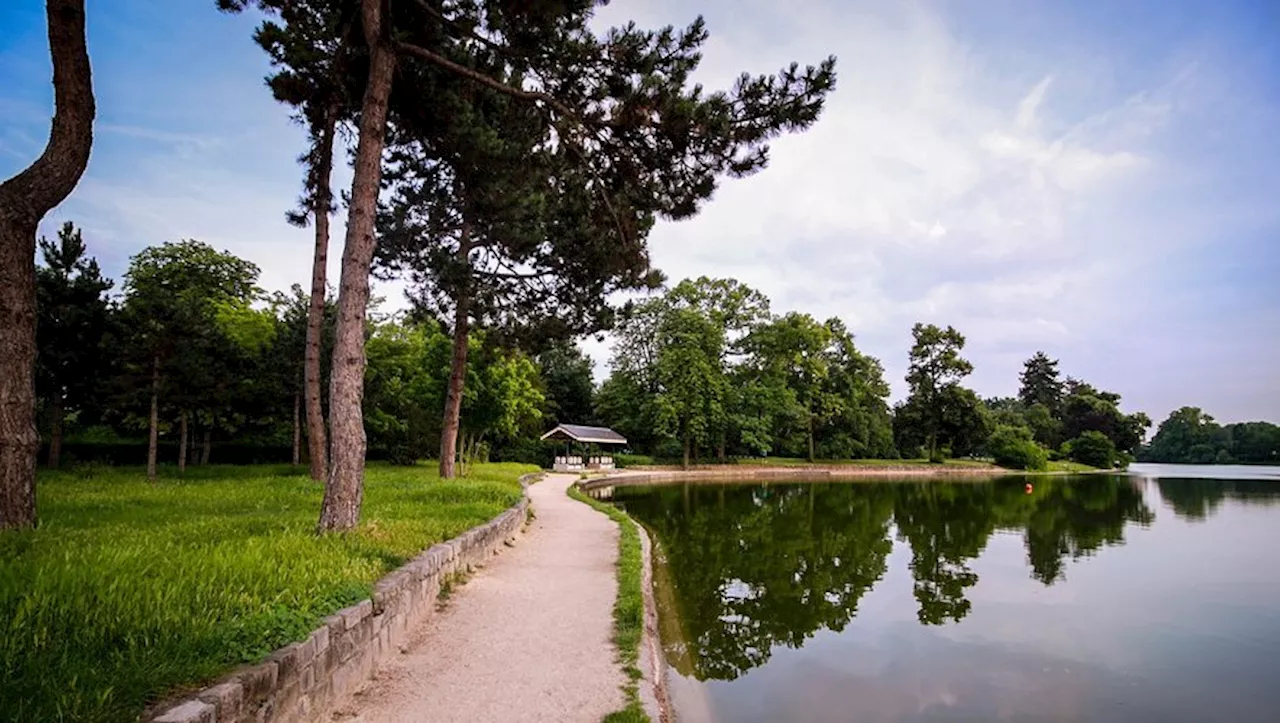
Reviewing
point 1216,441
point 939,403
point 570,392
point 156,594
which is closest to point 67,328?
point 156,594

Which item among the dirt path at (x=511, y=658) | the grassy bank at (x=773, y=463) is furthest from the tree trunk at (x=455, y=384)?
the grassy bank at (x=773, y=463)

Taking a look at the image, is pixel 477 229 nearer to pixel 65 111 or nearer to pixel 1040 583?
pixel 65 111

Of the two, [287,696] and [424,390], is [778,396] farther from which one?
[287,696]

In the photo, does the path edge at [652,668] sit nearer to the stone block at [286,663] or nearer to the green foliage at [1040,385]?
the stone block at [286,663]

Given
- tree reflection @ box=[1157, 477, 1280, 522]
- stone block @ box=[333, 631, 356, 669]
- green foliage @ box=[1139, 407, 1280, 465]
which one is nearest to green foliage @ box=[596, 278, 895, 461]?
tree reflection @ box=[1157, 477, 1280, 522]

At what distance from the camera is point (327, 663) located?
3.95 m

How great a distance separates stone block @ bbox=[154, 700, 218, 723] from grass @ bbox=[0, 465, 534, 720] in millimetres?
142

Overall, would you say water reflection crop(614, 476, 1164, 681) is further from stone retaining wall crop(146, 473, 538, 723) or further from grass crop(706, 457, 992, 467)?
grass crop(706, 457, 992, 467)

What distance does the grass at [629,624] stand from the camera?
4.27 metres

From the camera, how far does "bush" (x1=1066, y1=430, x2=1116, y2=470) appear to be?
190 ft

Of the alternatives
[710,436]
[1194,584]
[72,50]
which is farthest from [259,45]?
[710,436]

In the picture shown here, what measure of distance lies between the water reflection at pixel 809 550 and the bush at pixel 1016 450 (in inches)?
971

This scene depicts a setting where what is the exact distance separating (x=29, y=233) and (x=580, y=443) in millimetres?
33613

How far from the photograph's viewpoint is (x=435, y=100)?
377 inches
